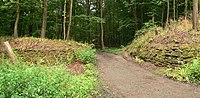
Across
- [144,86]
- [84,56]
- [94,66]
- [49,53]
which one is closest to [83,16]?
[49,53]

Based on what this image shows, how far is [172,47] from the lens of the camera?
1165cm

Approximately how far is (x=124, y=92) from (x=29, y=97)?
3519 millimetres

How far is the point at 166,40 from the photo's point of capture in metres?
12.7

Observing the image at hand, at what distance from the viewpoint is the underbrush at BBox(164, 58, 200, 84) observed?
883 centimetres

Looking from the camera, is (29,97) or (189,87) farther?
(189,87)

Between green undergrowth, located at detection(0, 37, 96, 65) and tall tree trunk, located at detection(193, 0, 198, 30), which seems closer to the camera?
tall tree trunk, located at detection(193, 0, 198, 30)

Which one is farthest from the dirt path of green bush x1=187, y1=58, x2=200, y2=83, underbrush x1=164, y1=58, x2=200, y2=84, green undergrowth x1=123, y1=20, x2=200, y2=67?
green undergrowth x1=123, y1=20, x2=200, y2=67

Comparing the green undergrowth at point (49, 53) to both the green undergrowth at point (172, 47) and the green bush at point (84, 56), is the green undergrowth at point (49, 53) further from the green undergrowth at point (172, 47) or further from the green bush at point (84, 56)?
the green undergrowth at point (172, 47)

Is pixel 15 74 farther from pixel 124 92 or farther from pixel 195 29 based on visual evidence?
pixel 195 29

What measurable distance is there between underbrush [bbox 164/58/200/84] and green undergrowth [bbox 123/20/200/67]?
0.86 m

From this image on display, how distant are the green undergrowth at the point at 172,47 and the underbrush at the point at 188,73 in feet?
2.83

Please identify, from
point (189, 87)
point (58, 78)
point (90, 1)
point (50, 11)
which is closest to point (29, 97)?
point (58, 78)

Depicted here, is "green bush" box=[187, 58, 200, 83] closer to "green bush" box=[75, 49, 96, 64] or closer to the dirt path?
the dirt path

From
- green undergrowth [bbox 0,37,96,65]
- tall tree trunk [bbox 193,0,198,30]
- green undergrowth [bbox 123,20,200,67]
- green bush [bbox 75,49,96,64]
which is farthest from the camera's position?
green undergrowth [bbox 0,37,96,65]
